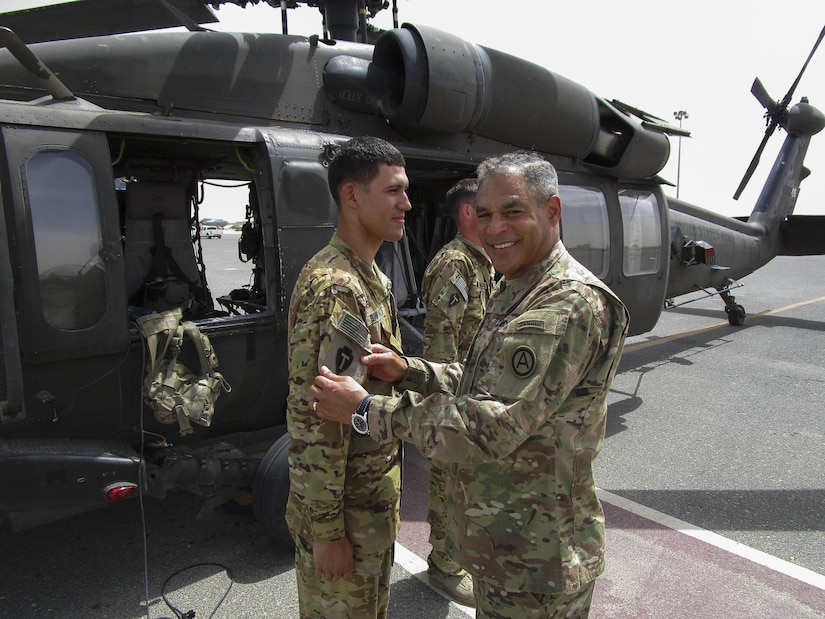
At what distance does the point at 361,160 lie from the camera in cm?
200

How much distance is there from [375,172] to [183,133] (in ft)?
5.16

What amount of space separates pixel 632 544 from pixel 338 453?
228 centimetres

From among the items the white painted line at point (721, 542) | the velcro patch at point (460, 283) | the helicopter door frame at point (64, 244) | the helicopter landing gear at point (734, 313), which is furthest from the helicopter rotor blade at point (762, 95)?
the helicopter door frame at point (64, 244)

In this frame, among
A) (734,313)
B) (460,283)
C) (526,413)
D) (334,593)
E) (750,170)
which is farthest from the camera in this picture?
(734,313)

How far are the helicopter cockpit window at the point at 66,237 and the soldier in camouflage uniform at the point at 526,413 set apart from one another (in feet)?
5.46

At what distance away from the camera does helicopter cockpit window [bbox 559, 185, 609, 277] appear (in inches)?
193

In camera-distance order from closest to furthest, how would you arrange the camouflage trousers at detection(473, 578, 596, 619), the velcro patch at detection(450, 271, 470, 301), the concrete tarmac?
the camouflage trousers at detection(473, 578, 596, 619)
the concrete tarmac
the velcro patch at detection(450, 271, 470, 301)

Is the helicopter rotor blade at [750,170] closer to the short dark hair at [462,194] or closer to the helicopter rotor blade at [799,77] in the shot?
the helicopter rotor blade at [799,77]

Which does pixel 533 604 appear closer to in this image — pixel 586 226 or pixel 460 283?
pixel 460 283

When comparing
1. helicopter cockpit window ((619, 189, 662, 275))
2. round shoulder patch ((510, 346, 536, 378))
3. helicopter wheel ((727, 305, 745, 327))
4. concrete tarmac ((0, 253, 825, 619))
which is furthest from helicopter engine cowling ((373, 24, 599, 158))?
helicopter wheel ((727, 305, 745, 327))

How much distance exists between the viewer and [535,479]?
162 centimetres

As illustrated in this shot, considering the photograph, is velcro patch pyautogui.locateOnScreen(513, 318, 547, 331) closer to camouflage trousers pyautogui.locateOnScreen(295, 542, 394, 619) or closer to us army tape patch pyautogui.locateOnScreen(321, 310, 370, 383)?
us army tape patch pyautogui.locateOnScreen(321, 310, 370, 383)

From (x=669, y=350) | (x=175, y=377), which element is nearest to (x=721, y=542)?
(x=175, y=377)

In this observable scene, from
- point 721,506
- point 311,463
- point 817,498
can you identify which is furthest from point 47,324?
point 817,498
